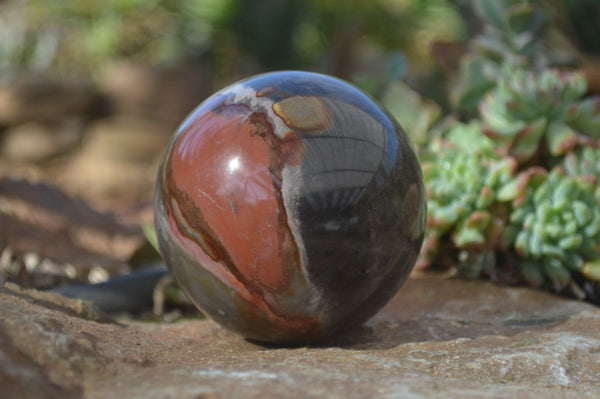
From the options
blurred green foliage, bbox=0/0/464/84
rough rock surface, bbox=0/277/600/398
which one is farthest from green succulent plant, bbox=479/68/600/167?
blurred green foliage, bbox=0/0/464/84

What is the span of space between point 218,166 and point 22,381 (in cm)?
85

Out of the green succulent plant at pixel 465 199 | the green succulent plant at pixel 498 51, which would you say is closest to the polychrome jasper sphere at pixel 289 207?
the green succulent plant at pixel 465 199

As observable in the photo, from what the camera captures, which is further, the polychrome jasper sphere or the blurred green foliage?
the blurred green foliage

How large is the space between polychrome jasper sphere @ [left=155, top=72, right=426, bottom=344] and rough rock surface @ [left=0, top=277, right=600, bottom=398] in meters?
0.18

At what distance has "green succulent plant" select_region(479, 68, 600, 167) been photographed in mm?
3375

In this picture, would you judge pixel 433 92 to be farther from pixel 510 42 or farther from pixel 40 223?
pixel 40 223

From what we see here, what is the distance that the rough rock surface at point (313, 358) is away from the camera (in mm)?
1614

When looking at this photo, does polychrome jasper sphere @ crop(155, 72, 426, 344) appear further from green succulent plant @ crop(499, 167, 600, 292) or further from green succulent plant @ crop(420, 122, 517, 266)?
green succulent plant @ crop(499, 167, 600, 292)

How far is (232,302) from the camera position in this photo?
210 cm

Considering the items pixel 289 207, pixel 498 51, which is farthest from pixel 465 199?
pixel 289 207

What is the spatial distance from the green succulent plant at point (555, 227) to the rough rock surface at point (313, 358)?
31 cm

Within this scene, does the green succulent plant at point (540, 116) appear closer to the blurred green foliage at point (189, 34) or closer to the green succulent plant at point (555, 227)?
the green succulent plant at point (555, 227)

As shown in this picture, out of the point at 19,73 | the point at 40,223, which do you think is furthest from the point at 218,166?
the point at 19,73

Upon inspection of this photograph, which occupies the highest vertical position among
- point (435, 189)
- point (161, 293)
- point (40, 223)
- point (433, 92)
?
point (433, 92)
